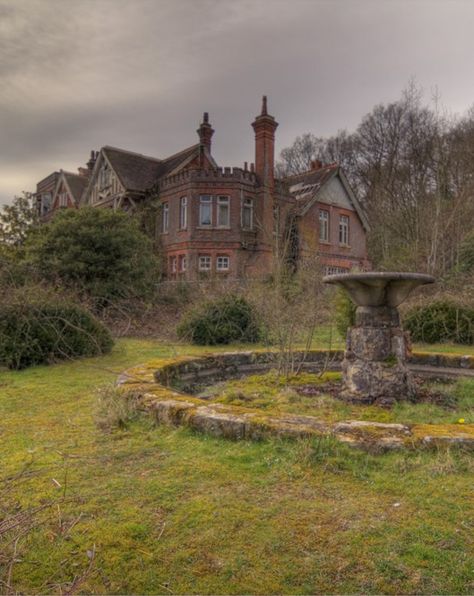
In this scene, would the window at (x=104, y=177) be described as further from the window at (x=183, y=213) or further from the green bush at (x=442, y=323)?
the green bush at (x=442, y=323)

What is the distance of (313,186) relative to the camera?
29406mm

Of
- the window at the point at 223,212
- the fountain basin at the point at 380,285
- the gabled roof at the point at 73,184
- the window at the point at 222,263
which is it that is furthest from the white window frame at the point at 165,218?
the fountain basin at the point at 380,285

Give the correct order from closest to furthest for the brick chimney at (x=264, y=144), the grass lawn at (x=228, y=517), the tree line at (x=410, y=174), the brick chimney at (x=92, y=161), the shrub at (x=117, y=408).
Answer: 1. the grass lawn at (x=228, y=517)
2. the shrub at (x=117, y=408)
3. the tree line at (x=410, y=174)
4. the brick chimney at (x=264, y=144)
5. the brick chimney at (x=92, y=161)

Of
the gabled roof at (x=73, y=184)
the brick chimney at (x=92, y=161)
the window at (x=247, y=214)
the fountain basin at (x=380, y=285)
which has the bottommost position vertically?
the fountain basin at (x=380, y=285)

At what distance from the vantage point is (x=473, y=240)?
18.5 meters

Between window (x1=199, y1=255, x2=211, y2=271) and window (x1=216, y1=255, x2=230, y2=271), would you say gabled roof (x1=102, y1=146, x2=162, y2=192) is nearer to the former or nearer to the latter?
window (x1=199, y1=255, x2=211, y2=271)

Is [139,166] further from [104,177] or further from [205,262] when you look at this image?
[205,262]

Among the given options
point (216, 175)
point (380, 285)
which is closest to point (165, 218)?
point (216, 175)

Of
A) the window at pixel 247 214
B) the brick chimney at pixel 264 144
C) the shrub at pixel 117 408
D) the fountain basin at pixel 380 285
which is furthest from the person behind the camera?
the window at pixel 247 214

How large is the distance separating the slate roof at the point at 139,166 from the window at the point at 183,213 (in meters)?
3.66

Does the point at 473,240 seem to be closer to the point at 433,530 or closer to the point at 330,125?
the point at 433,530

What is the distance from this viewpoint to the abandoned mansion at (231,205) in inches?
991

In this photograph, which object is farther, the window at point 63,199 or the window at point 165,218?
the window at point 63,199

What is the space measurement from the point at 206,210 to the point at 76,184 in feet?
52.8
